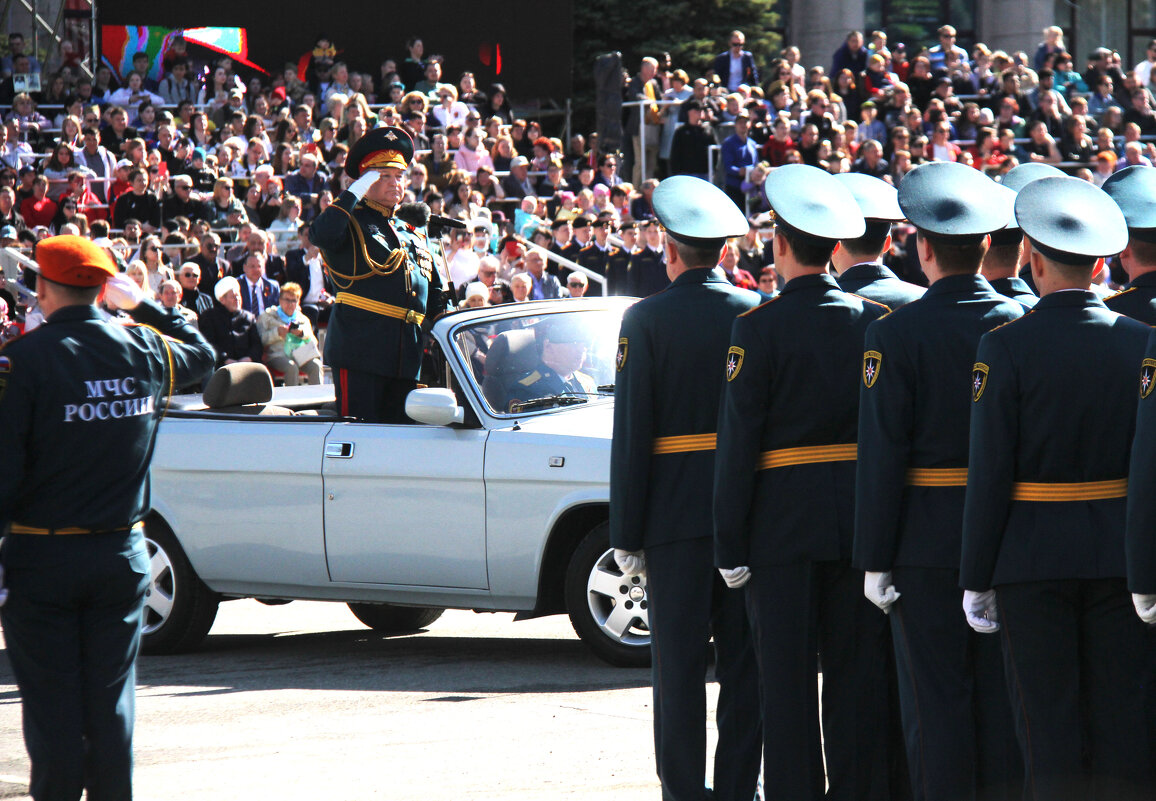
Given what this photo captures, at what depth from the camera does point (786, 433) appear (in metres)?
5.01

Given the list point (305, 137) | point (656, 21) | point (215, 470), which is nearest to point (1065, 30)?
point (656, 21)

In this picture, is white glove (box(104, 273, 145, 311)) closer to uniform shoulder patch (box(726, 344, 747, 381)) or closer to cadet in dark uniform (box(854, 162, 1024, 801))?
uniform shoulder patch (box(726, 344, 747, 381))

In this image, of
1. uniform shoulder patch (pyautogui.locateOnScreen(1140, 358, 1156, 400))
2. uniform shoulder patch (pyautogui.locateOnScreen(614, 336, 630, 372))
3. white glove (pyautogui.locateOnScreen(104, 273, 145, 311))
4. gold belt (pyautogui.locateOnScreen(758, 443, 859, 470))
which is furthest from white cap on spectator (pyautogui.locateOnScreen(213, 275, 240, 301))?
uniform shoulder patch (pyautogui.locateOnScreen(1140, 358, 1156, 400))

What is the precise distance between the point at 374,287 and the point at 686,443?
412 centimetres

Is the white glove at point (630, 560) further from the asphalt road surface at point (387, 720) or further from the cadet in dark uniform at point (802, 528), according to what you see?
the asphalt road surface at point (387, 720)

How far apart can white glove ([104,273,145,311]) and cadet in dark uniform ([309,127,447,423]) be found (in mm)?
3652

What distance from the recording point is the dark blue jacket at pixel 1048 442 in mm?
4398

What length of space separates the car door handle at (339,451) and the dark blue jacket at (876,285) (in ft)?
10.9

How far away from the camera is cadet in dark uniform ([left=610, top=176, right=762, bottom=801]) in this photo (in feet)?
17.1

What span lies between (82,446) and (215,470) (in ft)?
12.4

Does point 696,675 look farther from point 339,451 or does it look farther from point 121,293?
point 339,451

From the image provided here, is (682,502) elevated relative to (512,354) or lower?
lower

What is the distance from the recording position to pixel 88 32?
80.0ft

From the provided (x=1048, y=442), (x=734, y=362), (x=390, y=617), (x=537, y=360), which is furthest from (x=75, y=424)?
(x=390, y=617)
